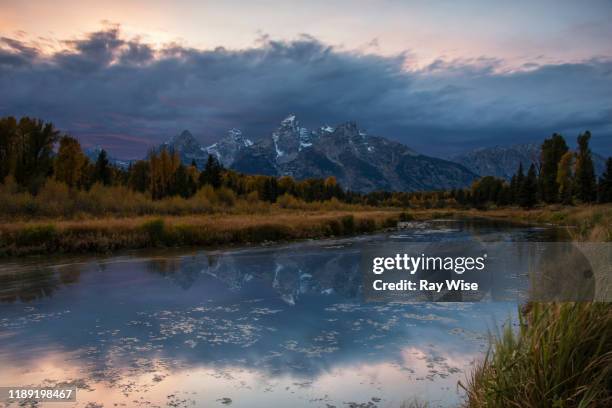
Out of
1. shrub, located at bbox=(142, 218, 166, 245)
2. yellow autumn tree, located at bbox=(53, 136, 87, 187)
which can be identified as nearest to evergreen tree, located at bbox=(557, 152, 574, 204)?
shrub, located at bbox=(142, 218, 166, 245)

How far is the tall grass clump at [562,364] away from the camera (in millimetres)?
4426

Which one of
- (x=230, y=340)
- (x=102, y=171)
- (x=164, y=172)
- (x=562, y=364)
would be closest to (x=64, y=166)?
(x=102, y=171)

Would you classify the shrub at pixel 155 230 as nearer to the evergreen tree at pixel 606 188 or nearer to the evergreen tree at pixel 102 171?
the evergreen tree at pixel 102 171

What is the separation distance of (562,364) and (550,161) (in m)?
83.7

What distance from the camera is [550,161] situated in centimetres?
7806

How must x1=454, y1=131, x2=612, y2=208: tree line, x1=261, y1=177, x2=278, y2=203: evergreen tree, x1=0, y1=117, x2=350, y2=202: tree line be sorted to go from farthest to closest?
x1=261, y1=177, x2=278, y2=203: evergreen tree → x1=454, y1=131, x2=612, y2=208: tree line → x1=0, y1=117, x2=350, y2=202: tree line

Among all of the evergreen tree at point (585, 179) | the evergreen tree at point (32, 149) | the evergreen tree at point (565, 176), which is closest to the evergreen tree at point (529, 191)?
the evergreen tree at point (565, 176)

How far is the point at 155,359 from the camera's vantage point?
9406 millimetres

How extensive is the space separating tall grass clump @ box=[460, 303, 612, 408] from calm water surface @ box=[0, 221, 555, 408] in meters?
2.12

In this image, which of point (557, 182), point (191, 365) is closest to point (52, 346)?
point (191, 365)

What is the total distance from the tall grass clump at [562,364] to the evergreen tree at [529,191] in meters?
78.1

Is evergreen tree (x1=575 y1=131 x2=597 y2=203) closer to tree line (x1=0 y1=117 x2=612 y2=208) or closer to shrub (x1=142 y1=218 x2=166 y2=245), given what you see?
tree line (x1=0 y1=117 x2=612 y2=208)

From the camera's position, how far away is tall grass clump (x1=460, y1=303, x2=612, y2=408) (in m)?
4.43

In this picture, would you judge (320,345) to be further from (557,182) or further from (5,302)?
(557,182)
